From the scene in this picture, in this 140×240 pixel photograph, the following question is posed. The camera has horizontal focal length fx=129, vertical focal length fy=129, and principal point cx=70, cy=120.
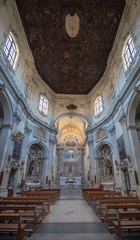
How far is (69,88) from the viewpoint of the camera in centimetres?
2103

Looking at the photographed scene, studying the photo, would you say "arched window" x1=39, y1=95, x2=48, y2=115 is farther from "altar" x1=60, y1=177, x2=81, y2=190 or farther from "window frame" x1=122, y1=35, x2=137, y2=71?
"window frame" x1=122, y1=35, x2=137, y2=71

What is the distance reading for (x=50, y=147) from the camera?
694 inches

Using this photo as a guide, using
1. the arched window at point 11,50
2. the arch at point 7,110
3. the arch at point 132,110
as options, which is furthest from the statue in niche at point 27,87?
the arch at point 132,110

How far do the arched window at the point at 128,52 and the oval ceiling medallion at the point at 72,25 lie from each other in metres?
5.16

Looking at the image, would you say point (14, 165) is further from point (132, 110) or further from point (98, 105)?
point (98, 105)

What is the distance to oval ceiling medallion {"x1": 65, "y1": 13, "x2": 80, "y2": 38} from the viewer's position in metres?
12.4

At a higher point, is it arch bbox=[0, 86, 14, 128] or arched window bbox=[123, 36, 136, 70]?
arched window bbox=[123, 36, 136, 70]

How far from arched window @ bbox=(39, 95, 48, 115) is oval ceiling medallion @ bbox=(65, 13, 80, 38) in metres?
8.91

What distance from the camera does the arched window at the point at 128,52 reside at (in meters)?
11.2

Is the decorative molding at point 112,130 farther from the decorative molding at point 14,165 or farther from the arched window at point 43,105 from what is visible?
the decorative molding at point 14,165

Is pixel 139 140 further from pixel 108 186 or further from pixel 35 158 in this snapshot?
pixel 35 158

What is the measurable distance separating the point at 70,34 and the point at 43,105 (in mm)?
9513

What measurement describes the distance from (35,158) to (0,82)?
33.1 ft

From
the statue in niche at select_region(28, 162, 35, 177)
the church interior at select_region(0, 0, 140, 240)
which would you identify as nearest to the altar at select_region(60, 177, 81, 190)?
the church interior at select_region(0, 0, 140, 240)
